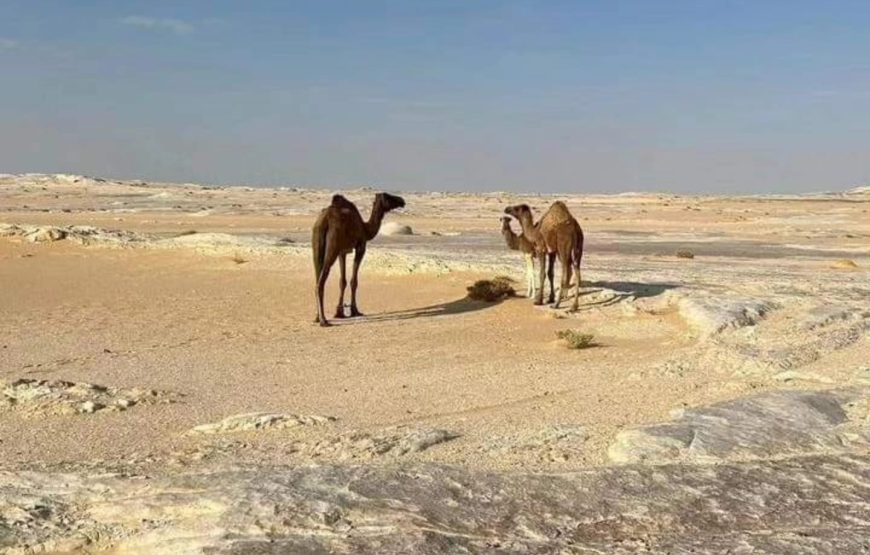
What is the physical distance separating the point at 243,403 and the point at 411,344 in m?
4.06

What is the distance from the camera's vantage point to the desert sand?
609cm

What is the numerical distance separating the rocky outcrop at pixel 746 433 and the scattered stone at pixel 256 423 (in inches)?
117

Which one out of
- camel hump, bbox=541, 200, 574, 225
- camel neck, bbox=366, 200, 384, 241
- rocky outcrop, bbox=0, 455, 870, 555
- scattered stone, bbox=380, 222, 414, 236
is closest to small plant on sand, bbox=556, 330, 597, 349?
camel hump, bbox=541, 200, 574, 225

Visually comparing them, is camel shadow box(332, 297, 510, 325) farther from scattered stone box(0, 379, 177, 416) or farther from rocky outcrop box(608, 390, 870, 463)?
rocky outcrop box(608, 390, 870, 463)

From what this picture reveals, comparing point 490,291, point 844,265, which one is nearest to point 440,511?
point 490,291

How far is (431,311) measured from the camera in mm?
17156

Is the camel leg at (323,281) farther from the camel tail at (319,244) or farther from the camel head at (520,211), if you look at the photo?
the camel head at (520,211)

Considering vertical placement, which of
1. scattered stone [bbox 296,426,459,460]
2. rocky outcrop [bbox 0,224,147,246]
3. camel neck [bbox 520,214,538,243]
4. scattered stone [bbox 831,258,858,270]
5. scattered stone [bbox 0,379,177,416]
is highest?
camel neck [bbox 520,214,538,243]

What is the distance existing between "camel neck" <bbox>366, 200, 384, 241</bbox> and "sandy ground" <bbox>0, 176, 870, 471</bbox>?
1410 mm

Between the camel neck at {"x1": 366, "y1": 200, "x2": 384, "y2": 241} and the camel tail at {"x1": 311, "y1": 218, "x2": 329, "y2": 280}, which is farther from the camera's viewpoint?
the camel neck at {"x1": 366, "y1": 200, "x2": 384, "y2": 241}

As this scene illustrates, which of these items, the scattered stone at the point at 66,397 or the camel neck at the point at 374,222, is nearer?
the scattered stone at the point at 66,397

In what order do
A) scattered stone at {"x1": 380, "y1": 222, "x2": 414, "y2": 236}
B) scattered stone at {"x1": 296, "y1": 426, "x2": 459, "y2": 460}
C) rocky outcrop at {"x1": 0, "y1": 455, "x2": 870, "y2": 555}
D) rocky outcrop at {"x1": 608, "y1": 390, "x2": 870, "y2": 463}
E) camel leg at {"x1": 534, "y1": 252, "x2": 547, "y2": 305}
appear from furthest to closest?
1. scattered stone at {"x1": 380, "y1": 222, "x2": 414, "y2": 236}
2. camel leg at {"x1": 534, "y1": 252, "x2": 547, "y2": 305}
3. scattered stone at {"x1": 296, "y1": 426, "x2": 459, "y2": 460}
4. rocky outcrop at {"x1": 608, "y1": 390, "x2": 870, "y2": 463}
5. rocky outcrop at {"x1": 0, "y1": 455, "x2": 870, "y2": 555}

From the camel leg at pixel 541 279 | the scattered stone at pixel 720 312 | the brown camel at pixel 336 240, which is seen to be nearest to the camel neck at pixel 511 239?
the camel leg at pixel 541 279

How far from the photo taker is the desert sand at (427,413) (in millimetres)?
6086
